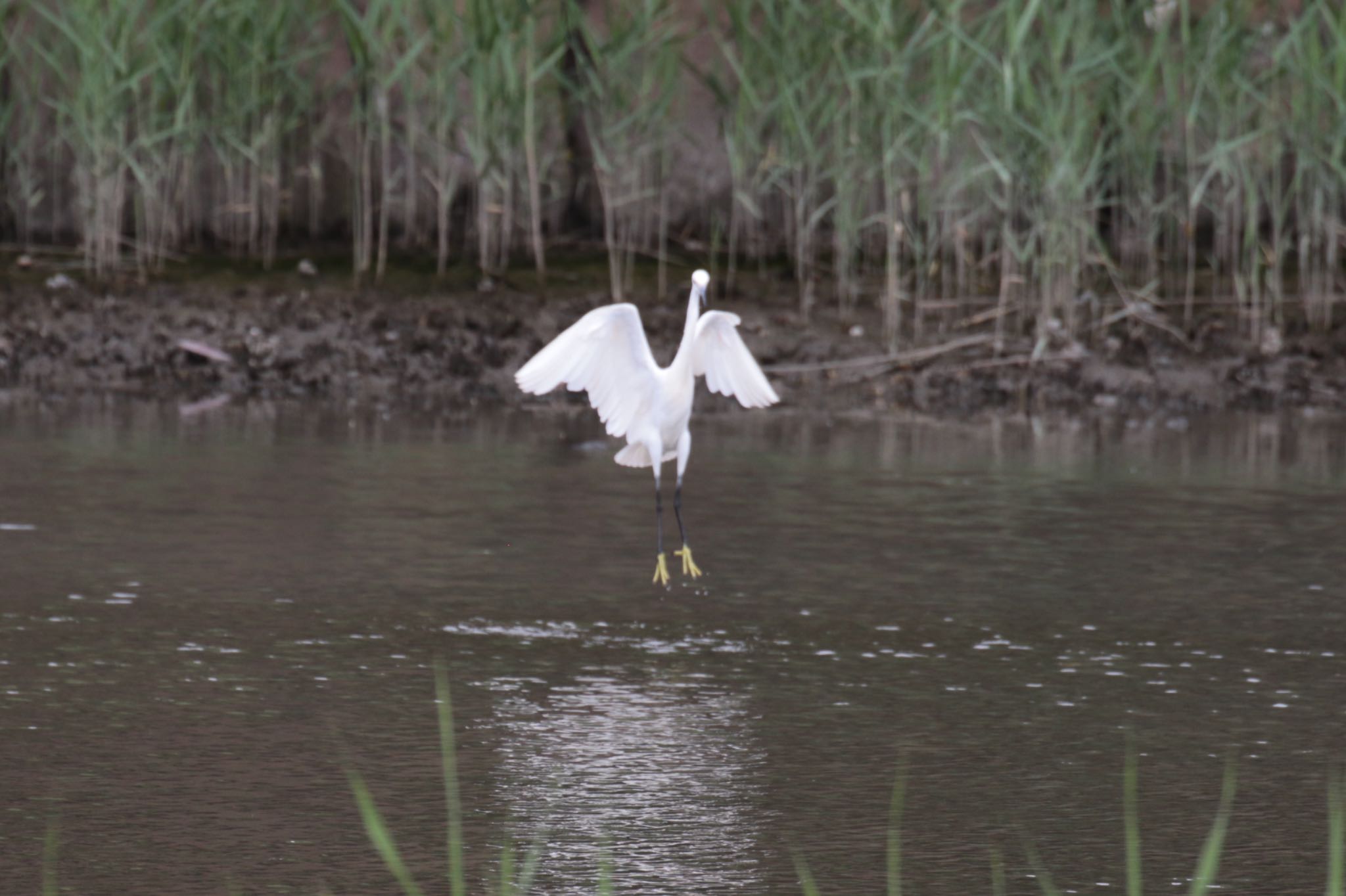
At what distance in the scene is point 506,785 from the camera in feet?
14.3

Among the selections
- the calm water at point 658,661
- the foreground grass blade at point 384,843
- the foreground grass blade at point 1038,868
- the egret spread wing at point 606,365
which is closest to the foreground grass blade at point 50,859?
the calm water at point 658,661

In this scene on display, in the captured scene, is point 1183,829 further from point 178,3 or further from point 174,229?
point 174,229

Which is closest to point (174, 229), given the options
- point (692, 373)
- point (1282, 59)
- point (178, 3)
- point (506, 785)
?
point (178, 3)

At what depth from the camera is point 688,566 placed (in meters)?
6.48

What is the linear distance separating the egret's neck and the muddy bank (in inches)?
175

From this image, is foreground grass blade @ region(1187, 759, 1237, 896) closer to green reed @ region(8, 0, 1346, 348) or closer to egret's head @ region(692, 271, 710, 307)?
egret's head @ region(692, 271, 710, 307)

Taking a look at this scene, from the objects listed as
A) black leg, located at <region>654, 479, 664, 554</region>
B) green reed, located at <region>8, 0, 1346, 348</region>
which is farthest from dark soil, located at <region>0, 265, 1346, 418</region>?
black leg, located at <region>654, 479, 664, 554</region>

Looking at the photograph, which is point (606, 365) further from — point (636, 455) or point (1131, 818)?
point (1131, 818)

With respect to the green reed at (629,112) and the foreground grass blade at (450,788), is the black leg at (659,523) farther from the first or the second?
the green reed at (629,112)

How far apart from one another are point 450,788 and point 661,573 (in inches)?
130

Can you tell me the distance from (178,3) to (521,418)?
10.8 feet

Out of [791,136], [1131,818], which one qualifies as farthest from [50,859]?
[791,136]

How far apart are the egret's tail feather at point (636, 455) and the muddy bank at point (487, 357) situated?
4.12 metres

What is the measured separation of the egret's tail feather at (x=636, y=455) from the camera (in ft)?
22.7
